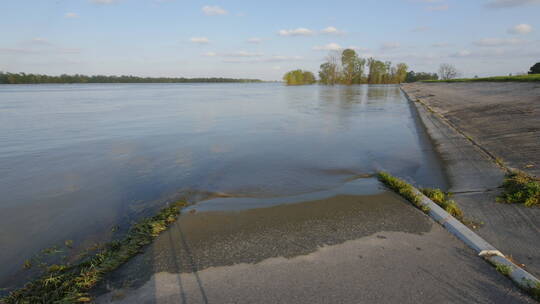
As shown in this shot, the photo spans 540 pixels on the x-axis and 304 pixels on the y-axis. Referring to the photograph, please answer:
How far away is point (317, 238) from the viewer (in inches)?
195

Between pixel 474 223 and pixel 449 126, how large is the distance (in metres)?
13.2

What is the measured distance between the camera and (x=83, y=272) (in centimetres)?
410

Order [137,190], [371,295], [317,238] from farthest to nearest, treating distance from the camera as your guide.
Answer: [137,190], [317,238], [371,295]

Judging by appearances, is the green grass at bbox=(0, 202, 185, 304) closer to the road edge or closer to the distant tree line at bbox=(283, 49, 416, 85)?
the road edge

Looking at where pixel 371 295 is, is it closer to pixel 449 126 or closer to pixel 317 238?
pixel 317 238

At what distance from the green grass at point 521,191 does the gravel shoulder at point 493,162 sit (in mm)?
194

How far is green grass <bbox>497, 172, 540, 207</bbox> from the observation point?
18.6 feet

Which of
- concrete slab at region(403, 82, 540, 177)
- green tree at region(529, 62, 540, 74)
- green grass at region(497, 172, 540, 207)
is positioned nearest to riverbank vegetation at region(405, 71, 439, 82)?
green tree at region(529, 62, 540, 74)

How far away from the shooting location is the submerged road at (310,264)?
354 centimetres

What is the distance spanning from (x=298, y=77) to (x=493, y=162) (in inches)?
4941

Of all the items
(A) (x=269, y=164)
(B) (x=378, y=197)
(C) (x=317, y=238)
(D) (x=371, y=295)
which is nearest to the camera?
(D) (x=371, y=295)

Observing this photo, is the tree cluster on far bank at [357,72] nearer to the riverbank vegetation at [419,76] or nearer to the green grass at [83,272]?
the riverbank vegetation at [419,76]

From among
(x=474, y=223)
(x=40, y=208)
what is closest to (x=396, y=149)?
(x=474, y=223)

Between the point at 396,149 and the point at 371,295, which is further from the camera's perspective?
the point at 396,149
